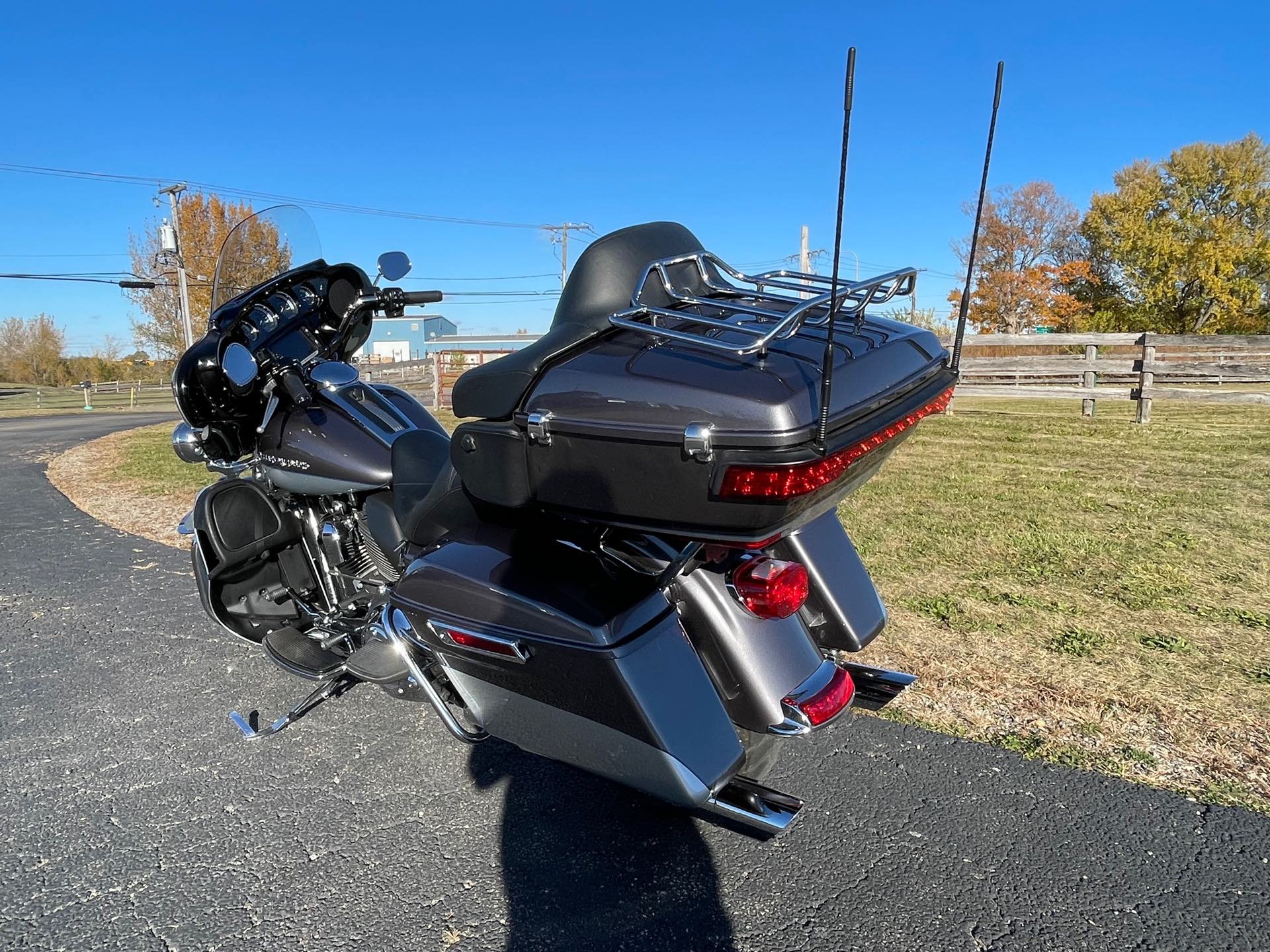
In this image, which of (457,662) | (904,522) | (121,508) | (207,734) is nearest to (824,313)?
(457,662)

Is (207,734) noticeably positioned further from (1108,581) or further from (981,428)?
(981,428)

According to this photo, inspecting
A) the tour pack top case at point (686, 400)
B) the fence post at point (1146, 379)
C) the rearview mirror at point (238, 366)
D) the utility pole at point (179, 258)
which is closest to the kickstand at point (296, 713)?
the rearview mirror at point (238, 366)

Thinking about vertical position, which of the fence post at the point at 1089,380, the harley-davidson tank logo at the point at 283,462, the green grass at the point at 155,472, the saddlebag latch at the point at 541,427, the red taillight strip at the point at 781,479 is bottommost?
the green grass at the point at 155,472

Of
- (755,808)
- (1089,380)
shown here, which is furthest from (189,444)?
(1089,380)

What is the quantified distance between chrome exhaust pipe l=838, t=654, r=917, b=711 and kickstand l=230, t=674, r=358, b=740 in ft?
5.66

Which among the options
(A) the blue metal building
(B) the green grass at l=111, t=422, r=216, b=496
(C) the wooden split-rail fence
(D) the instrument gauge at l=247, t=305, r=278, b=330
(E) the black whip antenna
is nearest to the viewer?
(E) the black whip antenna

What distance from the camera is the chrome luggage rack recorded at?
179 centimetres

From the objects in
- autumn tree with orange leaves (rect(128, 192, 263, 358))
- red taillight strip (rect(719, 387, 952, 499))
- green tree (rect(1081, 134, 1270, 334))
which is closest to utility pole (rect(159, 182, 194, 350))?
autumn tree with orange leaves (rect(128, 192, 263, 358))

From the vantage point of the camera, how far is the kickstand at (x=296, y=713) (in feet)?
9.43

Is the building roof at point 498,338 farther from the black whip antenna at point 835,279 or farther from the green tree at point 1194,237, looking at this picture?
the green tree at point 1194,237

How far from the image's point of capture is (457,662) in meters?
2.20

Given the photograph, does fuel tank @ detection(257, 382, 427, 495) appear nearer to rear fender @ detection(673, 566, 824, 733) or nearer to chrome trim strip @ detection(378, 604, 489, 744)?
chrome trim strip @ detection(378, 604, 489, 744)

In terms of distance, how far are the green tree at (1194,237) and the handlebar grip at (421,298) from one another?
129 ft

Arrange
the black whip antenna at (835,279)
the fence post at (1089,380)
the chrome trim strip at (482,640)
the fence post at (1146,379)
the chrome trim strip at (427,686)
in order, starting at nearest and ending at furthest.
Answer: the black whip antenna at (835,279) < the chrome trim strip at (482,640) < the chrome trim strip at (427,686) < the fence post at (1146,379) < the fence post at (1089,380)
